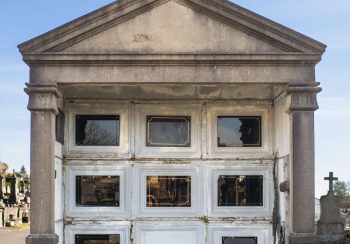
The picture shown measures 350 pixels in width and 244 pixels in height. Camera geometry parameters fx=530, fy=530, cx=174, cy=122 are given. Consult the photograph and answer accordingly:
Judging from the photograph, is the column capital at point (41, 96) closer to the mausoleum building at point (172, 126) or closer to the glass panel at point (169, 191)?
the mausoleum building at point (172, 126)

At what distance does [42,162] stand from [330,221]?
4.04 meters

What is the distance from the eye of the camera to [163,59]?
6152 millimetres

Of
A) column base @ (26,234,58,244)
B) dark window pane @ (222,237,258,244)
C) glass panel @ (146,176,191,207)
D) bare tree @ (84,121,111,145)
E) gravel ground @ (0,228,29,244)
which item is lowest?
gravel ground @ (0,228,29,244)

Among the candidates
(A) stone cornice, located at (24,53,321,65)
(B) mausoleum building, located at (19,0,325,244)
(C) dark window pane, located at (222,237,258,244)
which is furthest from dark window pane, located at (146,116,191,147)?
(C) dark window pane, located at (222,237,258,244)

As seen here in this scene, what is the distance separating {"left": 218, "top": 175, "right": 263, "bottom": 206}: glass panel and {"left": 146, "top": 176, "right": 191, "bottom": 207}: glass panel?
18.3 inches

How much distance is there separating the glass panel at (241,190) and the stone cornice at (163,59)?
180 centimetres

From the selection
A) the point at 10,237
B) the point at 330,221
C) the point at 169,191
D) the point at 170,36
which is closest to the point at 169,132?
the point at 169,191

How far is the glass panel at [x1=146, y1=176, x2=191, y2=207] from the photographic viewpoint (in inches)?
283

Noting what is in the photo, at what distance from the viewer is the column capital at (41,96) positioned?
612cm

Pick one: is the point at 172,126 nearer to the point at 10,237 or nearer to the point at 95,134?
the point at 95,134

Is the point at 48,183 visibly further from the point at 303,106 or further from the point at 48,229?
the point at 303,106

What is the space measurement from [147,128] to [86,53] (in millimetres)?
1537

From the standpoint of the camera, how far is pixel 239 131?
24.0 feet

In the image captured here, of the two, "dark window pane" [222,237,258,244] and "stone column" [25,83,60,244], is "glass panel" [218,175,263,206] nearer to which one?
"dark window pane" [222,237,258,244]
